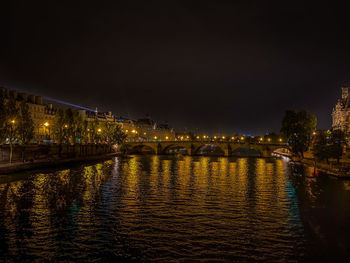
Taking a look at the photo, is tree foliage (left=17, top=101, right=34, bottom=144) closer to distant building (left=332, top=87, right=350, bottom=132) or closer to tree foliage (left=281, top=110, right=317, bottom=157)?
tree foliage (left=281, top=110, right=317, bottom=157)

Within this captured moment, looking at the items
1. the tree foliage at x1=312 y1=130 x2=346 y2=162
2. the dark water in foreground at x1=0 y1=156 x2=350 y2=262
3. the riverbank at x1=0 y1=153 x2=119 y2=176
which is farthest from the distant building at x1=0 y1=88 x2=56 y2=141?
the tree foliage at x1=312 y1=130 x2=346 y2=162

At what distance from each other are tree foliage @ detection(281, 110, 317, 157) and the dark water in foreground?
6374 cm

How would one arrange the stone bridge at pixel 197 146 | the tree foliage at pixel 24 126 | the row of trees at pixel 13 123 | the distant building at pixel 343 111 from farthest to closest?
the stone bridge at pixel 197 146 < the distant building at pixel 343 111 < the tree foliage at pixel 24 126 < the row of trees at pixel 13 123

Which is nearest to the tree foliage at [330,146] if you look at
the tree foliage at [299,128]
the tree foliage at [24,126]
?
the tree foliage at [299,128]

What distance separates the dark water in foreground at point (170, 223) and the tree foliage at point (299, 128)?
63740 mm

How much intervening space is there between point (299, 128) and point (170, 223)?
9298 cm

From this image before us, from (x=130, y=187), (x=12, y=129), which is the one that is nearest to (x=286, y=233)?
(x=130, y=187)

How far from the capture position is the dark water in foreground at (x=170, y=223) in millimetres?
20644

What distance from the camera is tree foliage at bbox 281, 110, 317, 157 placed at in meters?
107

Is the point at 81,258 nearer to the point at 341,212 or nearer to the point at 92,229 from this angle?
the point at 92,229

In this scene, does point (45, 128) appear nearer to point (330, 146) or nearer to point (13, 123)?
point (13, 123)

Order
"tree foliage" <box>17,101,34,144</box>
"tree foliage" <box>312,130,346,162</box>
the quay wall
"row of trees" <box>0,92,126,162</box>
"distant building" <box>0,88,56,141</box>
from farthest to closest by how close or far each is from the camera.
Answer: "distant building" <box>0,88,56,141</box>, "tree foliage" <box>312,130,346,162</box>, "tree foliage" <box>17,101,34,144</box>, the quay wall, "row of trees" <box>0,92,126,162</box>

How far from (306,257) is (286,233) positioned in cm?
477

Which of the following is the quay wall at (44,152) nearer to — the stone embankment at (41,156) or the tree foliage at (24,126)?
the stone embankment at (41,156)
